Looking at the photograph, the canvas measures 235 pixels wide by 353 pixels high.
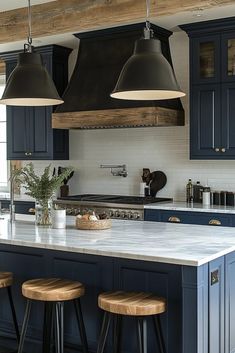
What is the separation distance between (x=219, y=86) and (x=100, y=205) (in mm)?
1791

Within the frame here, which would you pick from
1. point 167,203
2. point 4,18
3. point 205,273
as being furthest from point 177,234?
point 4,18

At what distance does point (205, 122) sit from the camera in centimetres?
554

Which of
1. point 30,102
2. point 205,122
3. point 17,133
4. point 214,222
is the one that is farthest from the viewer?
point 17,133

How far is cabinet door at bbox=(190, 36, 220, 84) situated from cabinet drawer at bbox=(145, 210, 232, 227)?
4.58 ft

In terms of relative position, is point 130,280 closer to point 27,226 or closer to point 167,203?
point 27,226

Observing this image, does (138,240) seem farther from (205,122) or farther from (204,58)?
(204,58)

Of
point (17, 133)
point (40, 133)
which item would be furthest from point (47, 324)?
point (17, 133)

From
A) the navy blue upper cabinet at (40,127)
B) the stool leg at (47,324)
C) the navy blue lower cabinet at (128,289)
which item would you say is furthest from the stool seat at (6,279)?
the navy blue upper cabinet at (40,127)

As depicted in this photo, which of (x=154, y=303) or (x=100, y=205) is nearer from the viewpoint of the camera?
(x=154, y=303)

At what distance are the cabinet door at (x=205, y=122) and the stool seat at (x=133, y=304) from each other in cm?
A: 276

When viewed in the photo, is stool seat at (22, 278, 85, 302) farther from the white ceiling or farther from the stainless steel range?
the white ceiling

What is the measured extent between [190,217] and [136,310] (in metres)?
2.55

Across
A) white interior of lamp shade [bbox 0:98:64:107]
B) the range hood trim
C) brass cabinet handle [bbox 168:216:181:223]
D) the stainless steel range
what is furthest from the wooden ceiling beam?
brass cabinet handle [bbox 168:216:181:223]

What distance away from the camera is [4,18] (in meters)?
6.04
